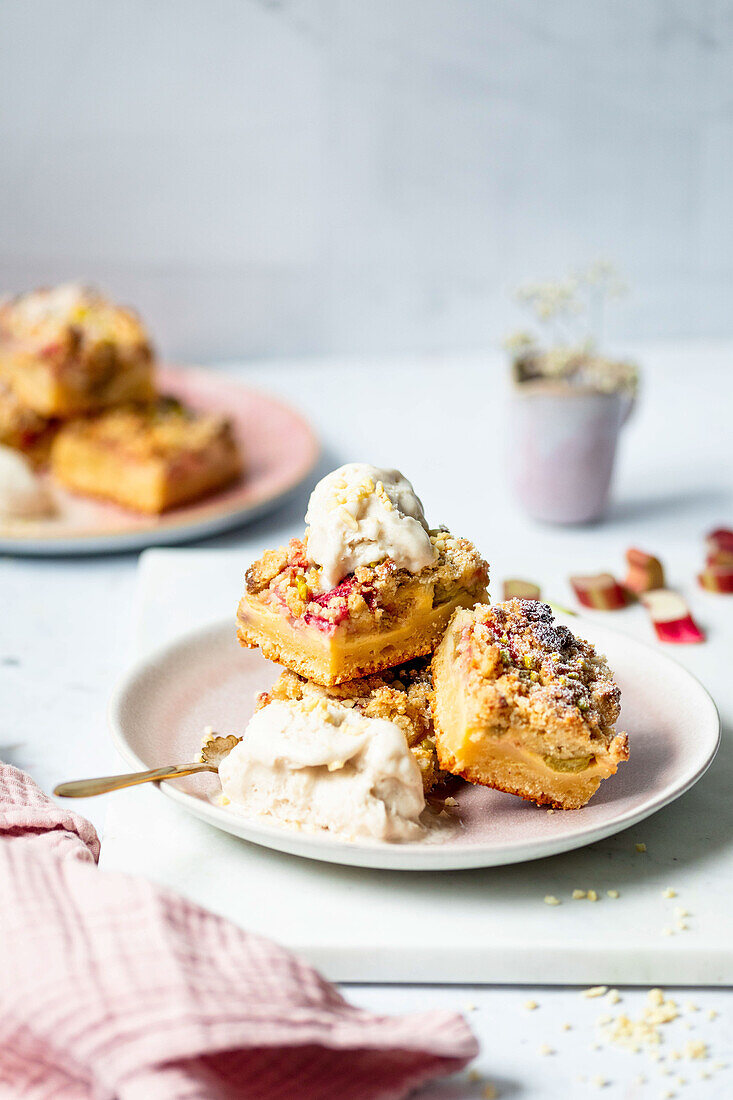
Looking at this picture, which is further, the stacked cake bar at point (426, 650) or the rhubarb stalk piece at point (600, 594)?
the rhubarb stalk piece at point (600, 594)

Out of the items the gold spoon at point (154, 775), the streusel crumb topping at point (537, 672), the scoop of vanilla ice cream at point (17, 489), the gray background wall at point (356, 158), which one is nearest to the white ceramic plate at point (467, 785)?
the gold spoon at point (154, 775)

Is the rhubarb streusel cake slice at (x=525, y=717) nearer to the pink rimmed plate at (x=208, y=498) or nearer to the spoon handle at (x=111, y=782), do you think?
the spoon handle at (x=111, y=782)

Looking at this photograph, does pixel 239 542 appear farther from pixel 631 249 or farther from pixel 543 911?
pixel 631 249

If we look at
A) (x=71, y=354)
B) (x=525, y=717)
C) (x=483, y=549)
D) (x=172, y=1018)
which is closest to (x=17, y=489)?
(x=71, y=354)

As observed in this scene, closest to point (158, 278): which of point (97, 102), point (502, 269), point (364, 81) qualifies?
point (97, 102)

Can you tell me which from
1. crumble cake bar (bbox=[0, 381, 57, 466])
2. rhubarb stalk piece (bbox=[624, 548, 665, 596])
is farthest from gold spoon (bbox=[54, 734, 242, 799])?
crumble cake bar (bbox=[0, 381, 57, 466])

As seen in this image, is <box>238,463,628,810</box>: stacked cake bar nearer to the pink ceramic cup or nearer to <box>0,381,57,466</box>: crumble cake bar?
the pink ceramic cup
